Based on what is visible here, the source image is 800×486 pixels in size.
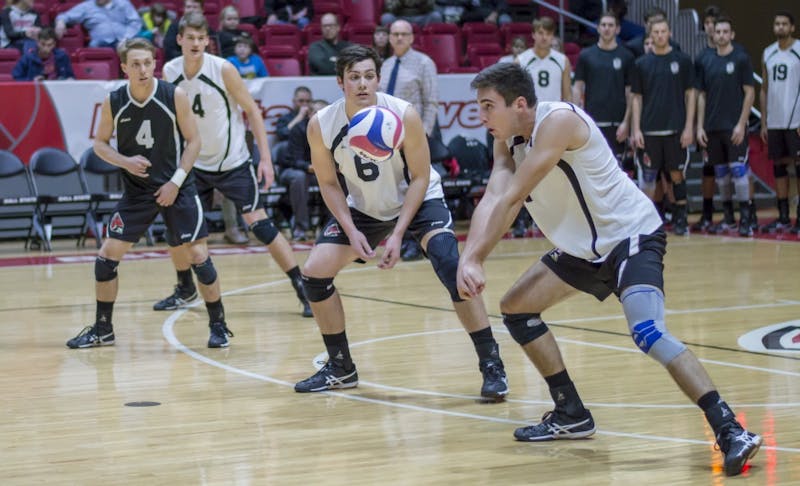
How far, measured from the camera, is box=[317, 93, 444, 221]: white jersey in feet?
21.0

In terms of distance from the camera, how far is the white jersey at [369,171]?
641 centimetres

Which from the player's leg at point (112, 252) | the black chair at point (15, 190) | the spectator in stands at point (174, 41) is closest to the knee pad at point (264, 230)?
the player's leg at point (112, 252)

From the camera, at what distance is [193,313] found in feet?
30.8

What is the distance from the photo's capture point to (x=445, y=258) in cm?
632

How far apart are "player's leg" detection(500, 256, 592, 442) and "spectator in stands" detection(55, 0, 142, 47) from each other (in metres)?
11.1

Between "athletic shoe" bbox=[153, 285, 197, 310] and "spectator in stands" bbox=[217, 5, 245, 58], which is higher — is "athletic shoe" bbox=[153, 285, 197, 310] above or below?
below

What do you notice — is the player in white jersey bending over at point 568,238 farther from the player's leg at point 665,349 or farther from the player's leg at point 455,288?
the player's leg at point 455,288

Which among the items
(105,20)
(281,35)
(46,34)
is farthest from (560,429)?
(281,35)

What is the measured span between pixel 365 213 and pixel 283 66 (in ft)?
31.8

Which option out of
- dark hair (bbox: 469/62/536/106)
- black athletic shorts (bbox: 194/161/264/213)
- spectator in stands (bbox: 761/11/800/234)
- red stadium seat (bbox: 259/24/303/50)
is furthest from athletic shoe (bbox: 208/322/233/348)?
red stadium seat (bbox: 259/24/303/50)

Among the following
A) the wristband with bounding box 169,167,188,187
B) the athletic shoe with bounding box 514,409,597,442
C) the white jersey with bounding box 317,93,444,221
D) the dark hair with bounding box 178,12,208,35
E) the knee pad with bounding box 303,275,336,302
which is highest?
the dark hair with bounding box 178,12,208,35

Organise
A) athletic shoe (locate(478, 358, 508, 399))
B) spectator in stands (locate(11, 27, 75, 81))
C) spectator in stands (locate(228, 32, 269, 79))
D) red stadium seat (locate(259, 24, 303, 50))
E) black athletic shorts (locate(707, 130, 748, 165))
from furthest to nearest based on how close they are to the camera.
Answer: red stadium seat (locate(259, 24, 303, 50)), spectator in stands (locate(228, 32, 269, 79)), spectator in stands (locate(11, 27, 75, 81)), black athletic shorts (locate(707, 130, 748, 165)), athletic shoe (locate(478, 358, 508, 399))

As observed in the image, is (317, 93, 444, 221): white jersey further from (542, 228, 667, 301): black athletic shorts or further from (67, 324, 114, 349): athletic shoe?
(67, 324, 114, 349): athletic shoe

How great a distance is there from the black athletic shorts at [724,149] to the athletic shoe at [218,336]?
7.91 meters
